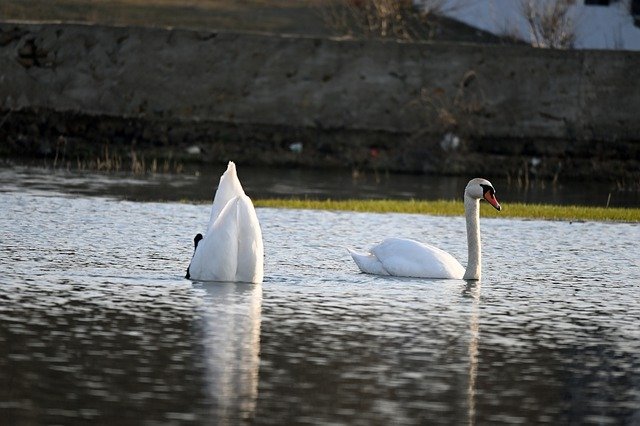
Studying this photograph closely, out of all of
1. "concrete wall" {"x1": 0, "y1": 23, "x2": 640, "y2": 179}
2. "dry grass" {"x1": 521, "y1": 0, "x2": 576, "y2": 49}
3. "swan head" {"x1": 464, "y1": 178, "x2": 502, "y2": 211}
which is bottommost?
"swan head" {"x1": 464, "y1": 178, "x2": 502, "y2": 211}

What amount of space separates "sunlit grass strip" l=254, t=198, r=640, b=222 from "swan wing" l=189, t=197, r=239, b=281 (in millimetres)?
9094

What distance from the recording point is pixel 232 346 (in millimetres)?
12594

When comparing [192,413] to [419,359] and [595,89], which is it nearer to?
[419,359]

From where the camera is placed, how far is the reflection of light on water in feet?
35.2

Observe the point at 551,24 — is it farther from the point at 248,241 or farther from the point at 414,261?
the point at 248,241

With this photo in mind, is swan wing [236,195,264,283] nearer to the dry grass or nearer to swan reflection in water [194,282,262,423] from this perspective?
swan reflection in water [194,282,262,423]

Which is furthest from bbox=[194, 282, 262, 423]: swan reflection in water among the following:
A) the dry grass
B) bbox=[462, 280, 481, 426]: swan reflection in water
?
the dry grass

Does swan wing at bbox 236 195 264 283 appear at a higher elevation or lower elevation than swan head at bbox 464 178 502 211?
lower

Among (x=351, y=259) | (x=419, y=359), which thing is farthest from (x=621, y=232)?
(x=419, y=359)

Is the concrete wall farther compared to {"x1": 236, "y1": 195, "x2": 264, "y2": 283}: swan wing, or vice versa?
the concrete wall

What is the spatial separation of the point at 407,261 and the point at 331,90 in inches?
891

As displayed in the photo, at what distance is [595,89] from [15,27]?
44.5ft

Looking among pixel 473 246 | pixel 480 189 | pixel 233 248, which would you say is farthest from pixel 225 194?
pixel 480 189

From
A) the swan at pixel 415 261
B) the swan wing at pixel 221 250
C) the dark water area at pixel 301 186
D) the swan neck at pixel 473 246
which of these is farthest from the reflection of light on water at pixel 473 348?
the dark water area at pixel 301 186
